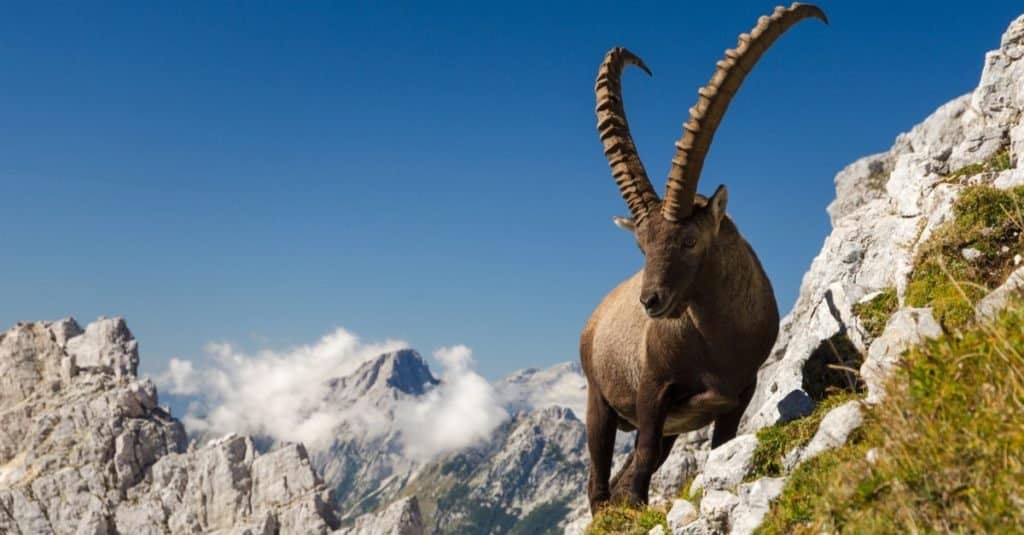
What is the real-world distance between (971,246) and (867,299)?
2788 millimetres

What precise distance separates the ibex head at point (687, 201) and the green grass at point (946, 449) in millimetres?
4852

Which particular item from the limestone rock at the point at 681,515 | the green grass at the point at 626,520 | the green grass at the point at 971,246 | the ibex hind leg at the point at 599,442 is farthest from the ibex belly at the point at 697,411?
the green grass at the point at 971,246

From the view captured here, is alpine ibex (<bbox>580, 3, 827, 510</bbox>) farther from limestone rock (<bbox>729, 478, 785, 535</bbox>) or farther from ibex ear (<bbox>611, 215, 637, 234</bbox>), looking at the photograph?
limestone rock (<bbox>729, 478, 785, 535</bbox>)

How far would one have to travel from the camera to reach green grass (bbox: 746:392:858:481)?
10.6 m

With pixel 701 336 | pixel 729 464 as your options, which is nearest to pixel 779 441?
pixel 729 464

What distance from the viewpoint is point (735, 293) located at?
13.0m

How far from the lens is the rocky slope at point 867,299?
9188mm

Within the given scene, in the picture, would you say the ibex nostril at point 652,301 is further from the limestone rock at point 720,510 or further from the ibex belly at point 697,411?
the limestone rock at point 720,510

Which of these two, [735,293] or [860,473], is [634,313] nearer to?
[735,293]

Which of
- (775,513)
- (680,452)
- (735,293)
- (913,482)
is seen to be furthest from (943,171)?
(680,452)

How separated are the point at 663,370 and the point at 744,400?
1560mm

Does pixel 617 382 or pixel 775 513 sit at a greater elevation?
pixel 617 382

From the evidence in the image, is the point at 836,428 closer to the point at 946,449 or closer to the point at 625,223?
the point at 946,449

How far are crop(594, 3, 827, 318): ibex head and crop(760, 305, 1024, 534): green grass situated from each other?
4852 mm
